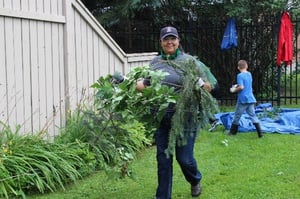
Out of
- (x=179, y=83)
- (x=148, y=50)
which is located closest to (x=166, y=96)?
(x=179, y=83)

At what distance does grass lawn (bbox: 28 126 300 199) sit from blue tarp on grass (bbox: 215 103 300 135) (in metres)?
0.90

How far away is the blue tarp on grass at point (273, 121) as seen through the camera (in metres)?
8.37

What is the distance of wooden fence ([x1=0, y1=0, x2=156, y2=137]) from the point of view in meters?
5.57

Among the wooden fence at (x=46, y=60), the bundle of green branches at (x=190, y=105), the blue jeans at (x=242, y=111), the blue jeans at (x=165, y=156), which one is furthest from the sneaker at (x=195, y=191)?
the blue jeans at (x=242, y=111)

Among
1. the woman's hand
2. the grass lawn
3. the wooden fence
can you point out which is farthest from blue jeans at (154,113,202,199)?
the wooden fence

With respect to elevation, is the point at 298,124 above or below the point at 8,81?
below

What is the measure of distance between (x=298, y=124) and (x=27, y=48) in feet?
16.7

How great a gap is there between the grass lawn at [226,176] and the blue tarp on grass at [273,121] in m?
0.90

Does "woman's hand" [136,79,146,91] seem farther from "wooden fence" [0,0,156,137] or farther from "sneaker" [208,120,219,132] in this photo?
"sneaker" [208,120,219,132]

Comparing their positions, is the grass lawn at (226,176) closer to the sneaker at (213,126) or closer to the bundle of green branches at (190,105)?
the bundle of green branches at (190,105)

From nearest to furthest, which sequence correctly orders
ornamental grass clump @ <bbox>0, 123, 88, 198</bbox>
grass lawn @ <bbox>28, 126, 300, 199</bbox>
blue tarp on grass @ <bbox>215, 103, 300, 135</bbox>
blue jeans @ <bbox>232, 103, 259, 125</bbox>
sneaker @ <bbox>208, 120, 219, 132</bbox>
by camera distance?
1. ornamental grass clump @ <bbox>0, 123, 88, 198</bbox>
2. grass lawn @ <bbox>28, 126, 300, 199</bbox>
3. blue jeans @ <bbox>232, 103, 259, 125</bbox>
4. blue tarp on grass @ <bbox>215, 103, 300, 135</bbox>
5. sneaker @ <bbox>208, 120, 219, 132</bbox>

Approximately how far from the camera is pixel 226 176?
559cm

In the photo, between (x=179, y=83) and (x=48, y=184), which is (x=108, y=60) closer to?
(x=48, y=184)

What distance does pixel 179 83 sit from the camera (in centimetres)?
435
